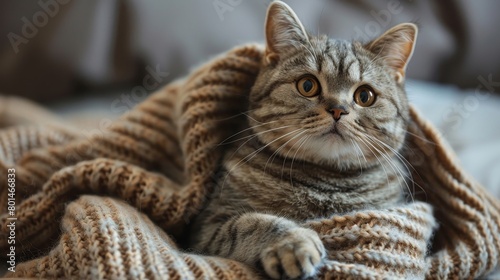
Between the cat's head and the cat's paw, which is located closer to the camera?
the cat's paw

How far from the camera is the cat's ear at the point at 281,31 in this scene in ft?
3.77

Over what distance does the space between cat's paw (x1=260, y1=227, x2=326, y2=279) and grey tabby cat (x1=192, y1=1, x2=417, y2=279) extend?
75 mm

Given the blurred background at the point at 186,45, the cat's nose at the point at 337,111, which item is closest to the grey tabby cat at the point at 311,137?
the cat's nose at the point at 337,111

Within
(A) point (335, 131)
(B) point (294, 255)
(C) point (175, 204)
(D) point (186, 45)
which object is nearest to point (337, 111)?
(A) point (335, 131)

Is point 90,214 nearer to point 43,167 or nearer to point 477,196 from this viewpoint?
point 43,167

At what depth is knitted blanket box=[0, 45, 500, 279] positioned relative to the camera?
927 mm

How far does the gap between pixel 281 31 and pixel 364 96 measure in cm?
25

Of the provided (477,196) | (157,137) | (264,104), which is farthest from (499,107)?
(157,137)

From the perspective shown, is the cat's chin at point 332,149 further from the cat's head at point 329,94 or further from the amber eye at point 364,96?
the amber eye at point 364,96

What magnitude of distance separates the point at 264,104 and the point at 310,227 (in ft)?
1.01

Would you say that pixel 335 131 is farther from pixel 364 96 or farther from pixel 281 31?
pixel 281 31

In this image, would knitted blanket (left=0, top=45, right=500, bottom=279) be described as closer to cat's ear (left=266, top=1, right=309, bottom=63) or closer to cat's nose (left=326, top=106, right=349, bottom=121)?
cat's ear (left=266, top=1, right=309, bottom=63)

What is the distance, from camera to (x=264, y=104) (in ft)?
3.73

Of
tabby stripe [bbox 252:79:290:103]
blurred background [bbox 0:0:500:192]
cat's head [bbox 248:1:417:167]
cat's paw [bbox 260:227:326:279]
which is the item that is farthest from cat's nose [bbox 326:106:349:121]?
blurred background [bbox 0:0:500:192]
